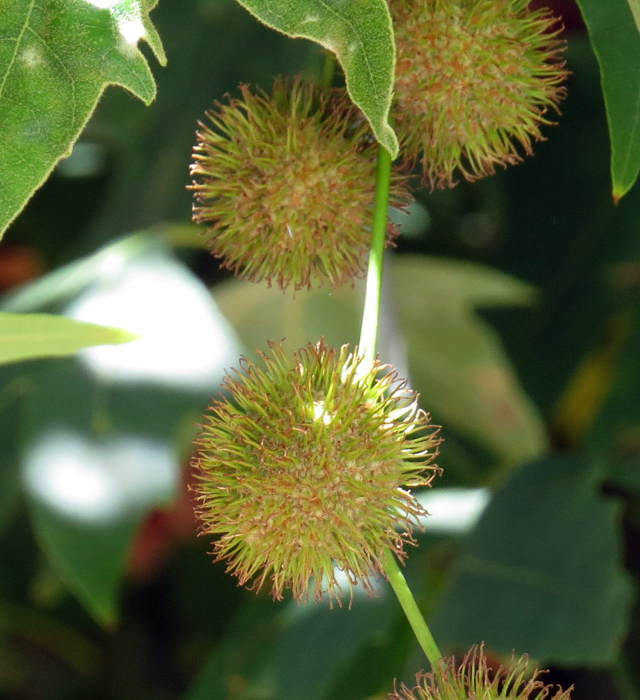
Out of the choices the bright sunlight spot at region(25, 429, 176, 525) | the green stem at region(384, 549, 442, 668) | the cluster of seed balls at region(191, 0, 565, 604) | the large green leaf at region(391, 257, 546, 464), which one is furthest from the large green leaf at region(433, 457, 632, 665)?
the green stem at region(384, 549, 442, 668)

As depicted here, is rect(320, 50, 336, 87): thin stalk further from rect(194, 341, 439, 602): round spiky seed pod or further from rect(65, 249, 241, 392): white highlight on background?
rect(65, 249, 241, 392): white highlight on background

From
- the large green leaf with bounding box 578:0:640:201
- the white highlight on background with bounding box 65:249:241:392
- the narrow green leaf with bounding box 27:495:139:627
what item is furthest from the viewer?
the white highlight on background with bounding box 65:249:241:392

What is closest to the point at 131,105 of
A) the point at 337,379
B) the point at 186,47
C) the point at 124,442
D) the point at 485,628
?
the point at 186,47

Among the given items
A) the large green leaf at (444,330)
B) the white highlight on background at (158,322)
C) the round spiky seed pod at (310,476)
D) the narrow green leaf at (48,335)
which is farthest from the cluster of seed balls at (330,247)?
the large green leaf at (444,330)

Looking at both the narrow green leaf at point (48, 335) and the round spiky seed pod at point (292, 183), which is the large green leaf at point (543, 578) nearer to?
the round spiky seed pod at point (292, 183)

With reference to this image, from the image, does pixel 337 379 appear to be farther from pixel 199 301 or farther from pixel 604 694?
pixel 604 694

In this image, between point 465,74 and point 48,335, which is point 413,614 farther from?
point 465,74

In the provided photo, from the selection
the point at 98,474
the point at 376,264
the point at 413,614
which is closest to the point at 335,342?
the point at 98,474
